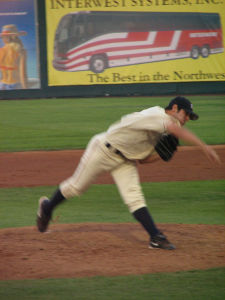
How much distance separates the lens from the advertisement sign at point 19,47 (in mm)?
22891

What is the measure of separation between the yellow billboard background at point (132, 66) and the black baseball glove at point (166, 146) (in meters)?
17.7

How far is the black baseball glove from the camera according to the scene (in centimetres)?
546

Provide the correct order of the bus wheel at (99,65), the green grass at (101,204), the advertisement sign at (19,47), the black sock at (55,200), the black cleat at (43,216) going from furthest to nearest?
the bus wheel at (99,65) < the advertisement sign at (19,47) < the black cleat at (43,216) < the black sock at (55,200) < the green grass at (101,204)

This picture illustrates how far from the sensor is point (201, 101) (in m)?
21.6

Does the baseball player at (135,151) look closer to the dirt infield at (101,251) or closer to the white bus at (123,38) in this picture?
the dirt infield at (101,251)

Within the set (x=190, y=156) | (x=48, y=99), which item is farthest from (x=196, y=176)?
(x=48, y=99)

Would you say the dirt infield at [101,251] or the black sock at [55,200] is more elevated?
the black sock at [55,200]

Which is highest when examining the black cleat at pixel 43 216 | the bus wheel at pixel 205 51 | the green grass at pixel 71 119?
the bus wheel at pixel 205 51

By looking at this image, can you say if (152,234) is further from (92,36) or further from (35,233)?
(92,36)

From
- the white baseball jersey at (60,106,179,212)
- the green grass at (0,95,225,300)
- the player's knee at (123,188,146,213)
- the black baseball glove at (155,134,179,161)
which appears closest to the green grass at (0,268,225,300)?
the green grass at (0,95,225,300)

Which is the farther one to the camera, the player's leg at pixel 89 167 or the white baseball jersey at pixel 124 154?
the player's leg at pixel 89 167

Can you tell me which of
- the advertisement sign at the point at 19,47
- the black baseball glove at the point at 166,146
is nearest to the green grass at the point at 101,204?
the black baseball glove at the point at 166,146

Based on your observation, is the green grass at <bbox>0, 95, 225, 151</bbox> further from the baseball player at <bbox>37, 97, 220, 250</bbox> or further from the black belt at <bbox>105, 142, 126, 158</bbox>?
the black belt at <bbox>105, 142, 126, 158</bbox>

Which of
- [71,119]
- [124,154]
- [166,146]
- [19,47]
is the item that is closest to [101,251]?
[124,154]
